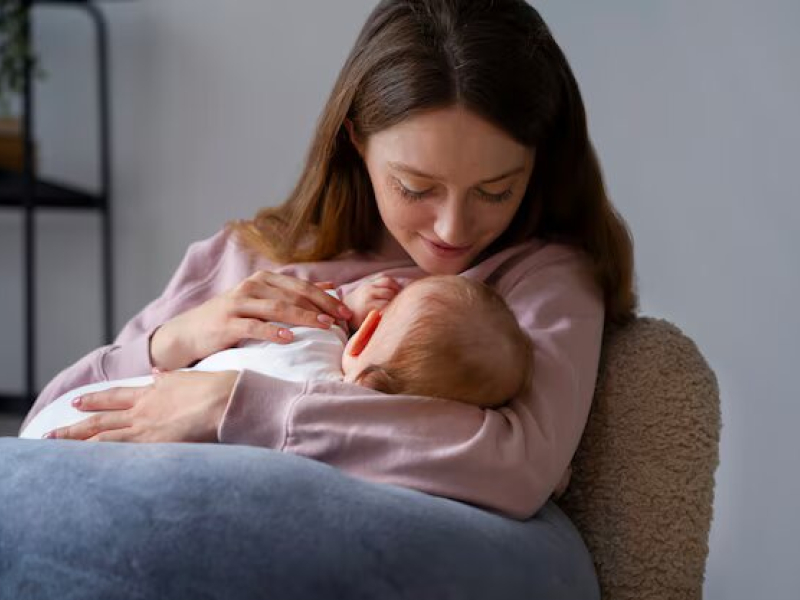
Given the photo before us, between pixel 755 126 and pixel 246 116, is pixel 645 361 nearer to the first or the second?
pixel 755 126

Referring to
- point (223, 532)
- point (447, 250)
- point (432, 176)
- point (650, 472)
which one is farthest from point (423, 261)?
point (223, 532)

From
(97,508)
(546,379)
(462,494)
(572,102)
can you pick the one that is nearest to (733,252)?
(572,102)

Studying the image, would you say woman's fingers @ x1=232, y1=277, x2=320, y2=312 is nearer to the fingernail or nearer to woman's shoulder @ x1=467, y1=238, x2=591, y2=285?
the fingernail

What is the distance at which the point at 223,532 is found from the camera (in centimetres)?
94

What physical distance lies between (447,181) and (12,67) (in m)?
2.12

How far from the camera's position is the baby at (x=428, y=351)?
3.88ft

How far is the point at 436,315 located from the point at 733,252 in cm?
146

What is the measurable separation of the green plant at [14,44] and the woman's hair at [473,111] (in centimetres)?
169

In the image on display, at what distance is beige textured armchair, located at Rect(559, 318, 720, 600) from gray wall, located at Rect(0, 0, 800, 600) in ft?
3.74

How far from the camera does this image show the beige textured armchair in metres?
1.31

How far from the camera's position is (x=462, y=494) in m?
1.12

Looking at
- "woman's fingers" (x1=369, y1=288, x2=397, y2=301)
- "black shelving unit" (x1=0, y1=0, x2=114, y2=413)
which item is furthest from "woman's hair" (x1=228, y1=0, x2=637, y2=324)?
"black shelving unit" (x1=0, y1=0, x2=114, y2=413)

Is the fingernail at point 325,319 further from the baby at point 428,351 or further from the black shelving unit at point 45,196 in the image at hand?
the black shelving unit at point 45,196

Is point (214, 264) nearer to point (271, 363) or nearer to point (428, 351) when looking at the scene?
point (271, 363)
